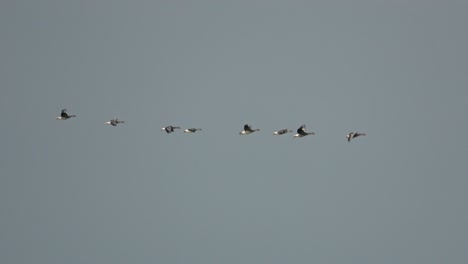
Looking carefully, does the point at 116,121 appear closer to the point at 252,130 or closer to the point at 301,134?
the point at 252,130

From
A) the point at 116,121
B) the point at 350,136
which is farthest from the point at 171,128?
the point at 350,136

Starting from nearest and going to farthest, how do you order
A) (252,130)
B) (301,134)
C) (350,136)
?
(350,136) → (301,134) → (252,130)

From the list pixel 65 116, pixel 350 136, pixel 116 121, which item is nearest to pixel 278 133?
pixel 350 136

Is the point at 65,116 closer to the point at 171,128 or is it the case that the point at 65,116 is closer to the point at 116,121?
the point at 116,121

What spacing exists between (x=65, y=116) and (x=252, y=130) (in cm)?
2364

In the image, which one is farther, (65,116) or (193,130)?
(193,130)

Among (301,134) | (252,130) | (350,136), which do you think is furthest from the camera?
(252,130)

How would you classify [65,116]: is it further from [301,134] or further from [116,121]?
[301,134]

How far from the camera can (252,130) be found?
93375 mm

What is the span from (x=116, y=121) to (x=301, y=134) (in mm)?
23169

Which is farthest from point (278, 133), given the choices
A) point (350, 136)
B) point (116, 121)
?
point (116, 121)

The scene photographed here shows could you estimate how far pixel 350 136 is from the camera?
268ft

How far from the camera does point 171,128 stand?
298ft

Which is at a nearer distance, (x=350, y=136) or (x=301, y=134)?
(x=350, y=136)
